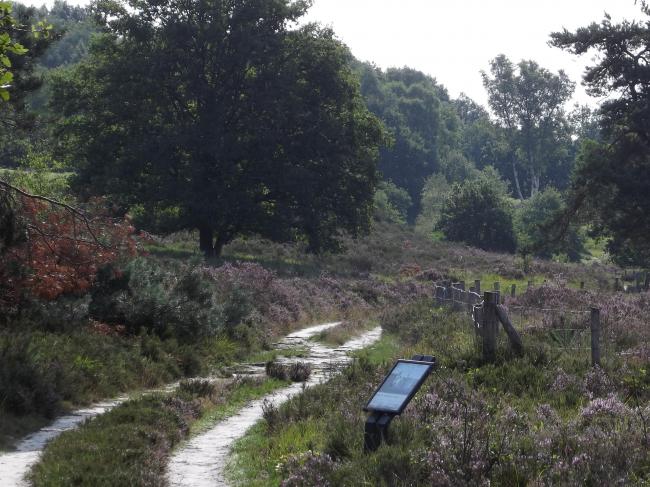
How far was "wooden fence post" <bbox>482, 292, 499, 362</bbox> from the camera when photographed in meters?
15.4

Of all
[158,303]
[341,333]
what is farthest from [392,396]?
[341,333]

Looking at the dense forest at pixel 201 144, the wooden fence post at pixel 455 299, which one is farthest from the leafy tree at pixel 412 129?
the wooden fence post at pixel 455 299

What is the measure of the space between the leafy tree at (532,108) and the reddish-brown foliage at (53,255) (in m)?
113

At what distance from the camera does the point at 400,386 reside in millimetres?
8875

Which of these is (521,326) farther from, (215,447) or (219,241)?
(219,241)

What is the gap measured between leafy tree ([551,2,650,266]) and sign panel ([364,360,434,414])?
35246 mm

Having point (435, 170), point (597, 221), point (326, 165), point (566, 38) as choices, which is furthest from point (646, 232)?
point (435, 170)

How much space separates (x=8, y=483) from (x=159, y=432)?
9.13ft

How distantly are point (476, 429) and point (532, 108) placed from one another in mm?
125902

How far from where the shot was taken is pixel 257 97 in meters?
46.1

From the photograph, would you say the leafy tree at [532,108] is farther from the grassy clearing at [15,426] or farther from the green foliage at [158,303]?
the grassy clearing at [15,426]

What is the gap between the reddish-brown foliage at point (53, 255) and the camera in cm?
1672

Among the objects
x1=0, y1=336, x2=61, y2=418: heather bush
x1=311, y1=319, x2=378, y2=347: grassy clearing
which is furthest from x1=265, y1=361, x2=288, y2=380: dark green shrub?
x1=311, y1=319, x2=378, y2=347: grassy clearing

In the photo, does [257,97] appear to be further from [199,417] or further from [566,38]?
[199,417]
